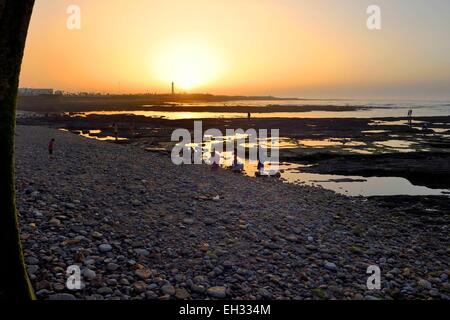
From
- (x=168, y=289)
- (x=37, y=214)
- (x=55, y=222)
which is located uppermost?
(x=37, y=214)

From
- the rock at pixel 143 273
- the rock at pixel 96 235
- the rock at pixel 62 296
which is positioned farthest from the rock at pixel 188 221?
the rock at pixel 62 296

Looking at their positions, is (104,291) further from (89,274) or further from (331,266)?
(331,266)

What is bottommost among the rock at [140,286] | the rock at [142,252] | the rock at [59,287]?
the rock at [140,286]

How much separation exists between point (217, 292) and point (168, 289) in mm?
948

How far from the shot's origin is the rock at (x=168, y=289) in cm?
679

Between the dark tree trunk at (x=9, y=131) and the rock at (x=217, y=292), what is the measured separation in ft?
11.3

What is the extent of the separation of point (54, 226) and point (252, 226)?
5.55 metres

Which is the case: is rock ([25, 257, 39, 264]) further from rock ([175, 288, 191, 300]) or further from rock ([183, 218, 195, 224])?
rock ([183, 218, 195, 224])

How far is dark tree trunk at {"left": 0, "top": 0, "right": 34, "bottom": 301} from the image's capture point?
4.02 meters

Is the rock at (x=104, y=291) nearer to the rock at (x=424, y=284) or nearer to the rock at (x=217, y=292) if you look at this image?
the rock at (x=217, y=292)

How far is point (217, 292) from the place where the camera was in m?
6.98

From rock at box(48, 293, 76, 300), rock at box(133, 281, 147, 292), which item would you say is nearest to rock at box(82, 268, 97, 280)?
rock at box(48, 293, 76, 300)

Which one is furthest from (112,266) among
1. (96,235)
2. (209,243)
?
(209,243)

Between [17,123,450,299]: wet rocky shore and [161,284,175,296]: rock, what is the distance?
0.06 ft
